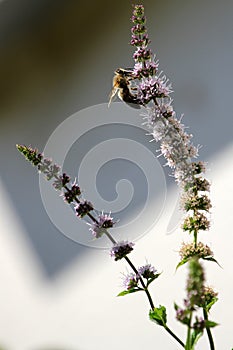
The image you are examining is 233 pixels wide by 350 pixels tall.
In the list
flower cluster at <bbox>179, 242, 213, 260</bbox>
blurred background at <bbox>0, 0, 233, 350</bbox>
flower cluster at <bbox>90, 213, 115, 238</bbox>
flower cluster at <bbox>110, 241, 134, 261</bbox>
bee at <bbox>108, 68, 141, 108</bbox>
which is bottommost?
flower cluster at <bbox>179, 242, 213, 260</bbox>

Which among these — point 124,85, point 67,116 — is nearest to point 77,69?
point 67,116

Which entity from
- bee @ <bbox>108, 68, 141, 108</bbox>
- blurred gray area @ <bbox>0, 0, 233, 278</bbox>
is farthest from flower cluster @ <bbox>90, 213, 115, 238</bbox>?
blurred gray area @ <bbox>0, 0, 233, 278</bbox>

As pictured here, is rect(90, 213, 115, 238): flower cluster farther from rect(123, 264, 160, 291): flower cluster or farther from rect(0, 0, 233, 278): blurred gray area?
rect(0, 0, 233, 278): blurred gray area

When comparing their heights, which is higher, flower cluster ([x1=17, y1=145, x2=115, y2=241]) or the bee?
the bee

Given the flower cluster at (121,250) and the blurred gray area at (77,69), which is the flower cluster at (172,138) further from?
the blurred gray area at (77,69)

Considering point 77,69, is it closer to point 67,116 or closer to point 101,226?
point 67,116

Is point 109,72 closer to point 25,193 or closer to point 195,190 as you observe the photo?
point 25,193

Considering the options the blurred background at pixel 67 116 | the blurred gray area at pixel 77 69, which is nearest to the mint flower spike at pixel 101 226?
the blurred background at pixel 67 116

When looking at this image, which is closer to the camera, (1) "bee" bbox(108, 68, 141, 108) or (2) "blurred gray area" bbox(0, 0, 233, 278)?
(1) "bee" bbox(108, 68, 141, 108)

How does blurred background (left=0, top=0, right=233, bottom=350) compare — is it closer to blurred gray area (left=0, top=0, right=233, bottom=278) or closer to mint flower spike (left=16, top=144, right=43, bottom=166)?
blurred gray area (left=0, top=0, right=233, bottom=278)
